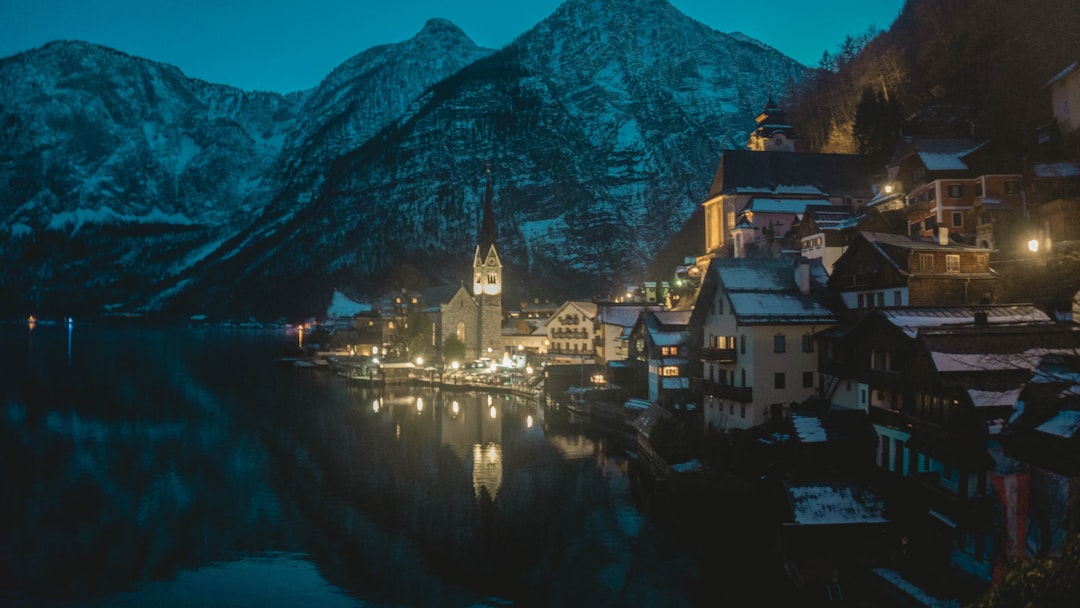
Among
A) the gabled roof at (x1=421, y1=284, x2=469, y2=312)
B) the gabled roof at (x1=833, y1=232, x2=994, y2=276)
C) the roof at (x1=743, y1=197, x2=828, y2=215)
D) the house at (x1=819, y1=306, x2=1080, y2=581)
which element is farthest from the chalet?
the gabled roof at (x1=421, y1=284, x2=469, y2=312)

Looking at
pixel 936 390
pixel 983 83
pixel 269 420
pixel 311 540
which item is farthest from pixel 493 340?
pixel 936 390

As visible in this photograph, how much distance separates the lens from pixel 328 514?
85.7ft

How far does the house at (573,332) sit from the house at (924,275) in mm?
38567

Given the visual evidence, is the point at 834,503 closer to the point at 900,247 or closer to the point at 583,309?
the point at 900,247

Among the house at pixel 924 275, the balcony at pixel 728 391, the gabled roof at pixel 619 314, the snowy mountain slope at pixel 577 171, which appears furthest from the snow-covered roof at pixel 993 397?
the snowy mountain slope at pixel 577 171

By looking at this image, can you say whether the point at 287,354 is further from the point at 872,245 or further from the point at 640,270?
the point at 872,245

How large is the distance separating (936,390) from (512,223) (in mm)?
150271

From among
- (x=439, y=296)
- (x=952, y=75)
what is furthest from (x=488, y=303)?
(x=952, y=75)

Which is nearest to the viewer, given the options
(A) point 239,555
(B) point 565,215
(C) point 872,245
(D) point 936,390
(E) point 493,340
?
(D) point 936,390

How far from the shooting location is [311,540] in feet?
77.1

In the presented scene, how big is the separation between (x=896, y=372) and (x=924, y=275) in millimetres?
5152

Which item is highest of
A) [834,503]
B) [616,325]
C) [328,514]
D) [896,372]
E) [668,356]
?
[616,325]

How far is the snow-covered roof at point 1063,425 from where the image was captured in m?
12.3

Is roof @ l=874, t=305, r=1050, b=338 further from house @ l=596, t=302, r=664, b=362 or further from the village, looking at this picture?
Result: house @ l=596, t=302, r=664, b=362
